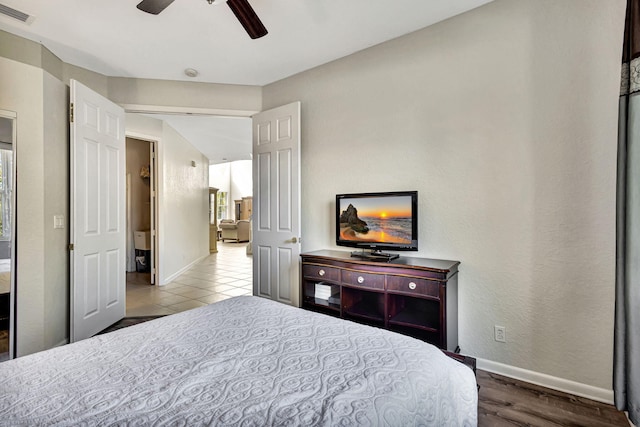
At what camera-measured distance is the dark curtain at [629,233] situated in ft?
5.26

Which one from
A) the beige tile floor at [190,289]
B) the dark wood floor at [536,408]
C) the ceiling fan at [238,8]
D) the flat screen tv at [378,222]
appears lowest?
the beige tile floor at [190,289]

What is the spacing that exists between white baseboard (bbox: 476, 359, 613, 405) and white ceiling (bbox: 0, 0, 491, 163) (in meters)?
2.70

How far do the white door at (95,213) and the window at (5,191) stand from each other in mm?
403

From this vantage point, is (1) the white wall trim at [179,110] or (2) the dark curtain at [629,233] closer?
(2) the dark curtain at [629,233]

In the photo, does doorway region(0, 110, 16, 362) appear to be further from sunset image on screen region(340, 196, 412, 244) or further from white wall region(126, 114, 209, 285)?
A: sunset image on screen region(340, 196, 412, 244)

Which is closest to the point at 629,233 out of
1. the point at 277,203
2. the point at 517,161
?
the point at 517,161

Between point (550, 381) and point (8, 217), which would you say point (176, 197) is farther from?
point (550, 381)

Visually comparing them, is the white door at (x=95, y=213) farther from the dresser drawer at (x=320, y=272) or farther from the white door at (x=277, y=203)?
the dresser drawer at (x=320, y=272)

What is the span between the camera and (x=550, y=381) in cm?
217

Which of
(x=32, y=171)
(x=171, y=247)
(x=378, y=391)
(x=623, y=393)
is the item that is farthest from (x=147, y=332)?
(x=171, y=247)

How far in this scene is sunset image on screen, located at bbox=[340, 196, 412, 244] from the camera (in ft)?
8.59

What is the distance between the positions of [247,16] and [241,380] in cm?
197

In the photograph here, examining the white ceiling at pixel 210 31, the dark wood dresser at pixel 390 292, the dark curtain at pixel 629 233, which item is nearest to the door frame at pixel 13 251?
the white ceiling at pixel 210 31

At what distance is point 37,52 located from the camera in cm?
278
